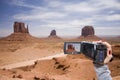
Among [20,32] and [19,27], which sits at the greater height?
[19,27]

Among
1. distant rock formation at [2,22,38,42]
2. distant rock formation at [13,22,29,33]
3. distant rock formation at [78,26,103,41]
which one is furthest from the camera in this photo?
Answer: distant rock formation at [78,26,103,41]

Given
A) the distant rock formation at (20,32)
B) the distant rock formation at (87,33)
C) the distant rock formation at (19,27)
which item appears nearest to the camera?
the distant rock formation at (20,32)

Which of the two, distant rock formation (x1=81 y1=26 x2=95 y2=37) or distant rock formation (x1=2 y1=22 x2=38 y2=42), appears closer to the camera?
distant rock formation (x1=2 y1=22 x2=38 y2=42)

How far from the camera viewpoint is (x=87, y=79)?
15609 mm

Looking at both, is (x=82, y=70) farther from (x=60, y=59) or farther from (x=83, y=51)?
(x=83, y=51)

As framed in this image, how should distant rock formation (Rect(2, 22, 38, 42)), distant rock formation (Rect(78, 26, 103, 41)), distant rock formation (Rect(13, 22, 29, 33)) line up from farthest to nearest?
distant rock formation (Rect(78, 26, 103, 41)) < distant rock formation (Rect(13, 22, 29, 33)) < distant rock formation (Rect(2, 22, 38, 42))

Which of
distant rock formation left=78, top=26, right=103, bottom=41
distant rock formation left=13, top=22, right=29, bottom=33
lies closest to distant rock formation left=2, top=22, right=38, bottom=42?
distant rock formation left=13, top=22, right=29, bottom=33

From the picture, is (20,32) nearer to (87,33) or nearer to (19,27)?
(19,27)

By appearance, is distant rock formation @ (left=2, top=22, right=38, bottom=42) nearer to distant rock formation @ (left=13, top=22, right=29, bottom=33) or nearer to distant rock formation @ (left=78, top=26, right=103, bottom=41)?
distant rock formation @ (left=13, top=22, right=29, bottom=33)

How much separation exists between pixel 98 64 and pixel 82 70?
1507 centimetres

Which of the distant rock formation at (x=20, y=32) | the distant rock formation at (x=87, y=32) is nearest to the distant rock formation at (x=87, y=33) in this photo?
the distant rock formation at (x=87, y=32)

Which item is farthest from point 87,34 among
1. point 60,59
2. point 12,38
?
point 60,59


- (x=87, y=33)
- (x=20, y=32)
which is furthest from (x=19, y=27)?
(x=87, y=33)

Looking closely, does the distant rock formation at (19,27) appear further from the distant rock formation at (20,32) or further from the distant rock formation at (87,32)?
the distant rock formation at (87,32)
